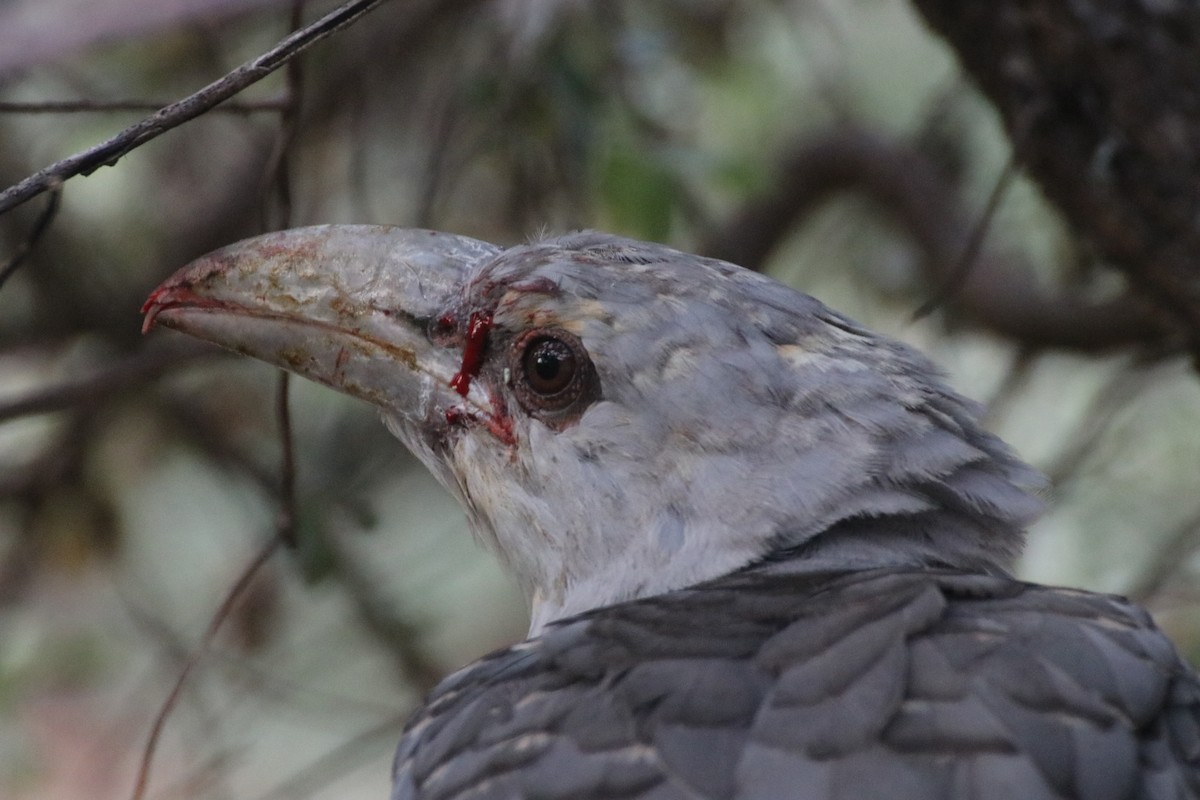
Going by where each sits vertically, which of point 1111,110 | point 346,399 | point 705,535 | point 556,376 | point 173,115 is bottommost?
point 346,399

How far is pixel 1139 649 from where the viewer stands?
2160 millimetres

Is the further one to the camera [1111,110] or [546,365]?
[1111,110]

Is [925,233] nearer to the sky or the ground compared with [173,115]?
nearer to the ground

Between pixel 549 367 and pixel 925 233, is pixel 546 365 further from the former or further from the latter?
pixel 925 233

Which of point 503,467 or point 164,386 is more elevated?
point 503,467

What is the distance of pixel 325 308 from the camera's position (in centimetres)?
267

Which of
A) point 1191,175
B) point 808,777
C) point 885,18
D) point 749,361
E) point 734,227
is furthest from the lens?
point 885,18

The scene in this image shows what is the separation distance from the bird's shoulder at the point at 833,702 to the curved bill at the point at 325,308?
627 mm

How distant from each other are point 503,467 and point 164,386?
261cm

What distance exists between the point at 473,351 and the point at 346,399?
2656 millimetres

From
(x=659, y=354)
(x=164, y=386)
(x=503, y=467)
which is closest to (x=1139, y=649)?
(x=659, y=354)

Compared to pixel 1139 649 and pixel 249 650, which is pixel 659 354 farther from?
pixel 249 650

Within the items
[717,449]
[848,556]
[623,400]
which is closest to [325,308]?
[623,400]

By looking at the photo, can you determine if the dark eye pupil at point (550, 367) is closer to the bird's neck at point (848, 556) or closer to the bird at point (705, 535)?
the bird at point (705, 535)
